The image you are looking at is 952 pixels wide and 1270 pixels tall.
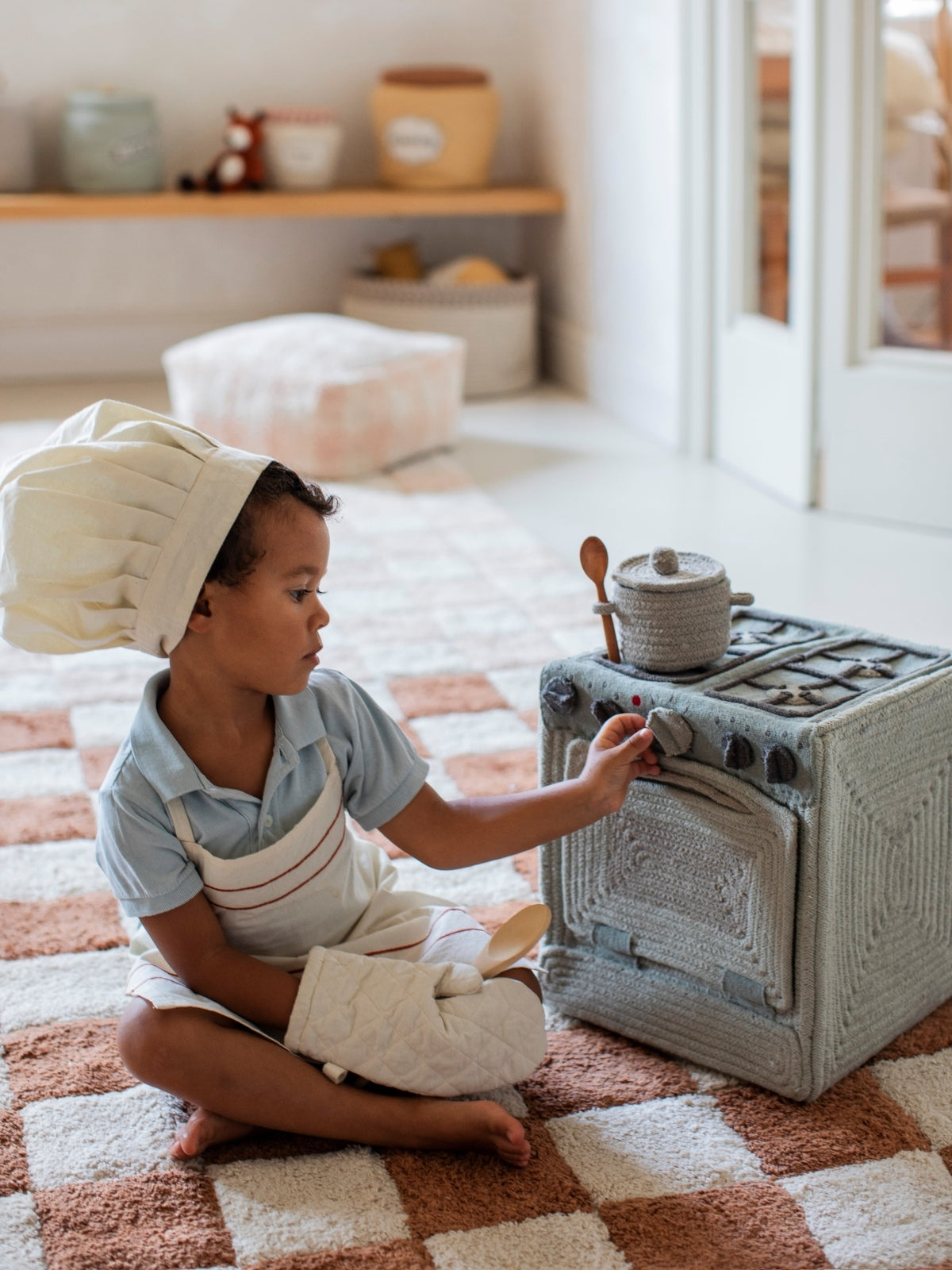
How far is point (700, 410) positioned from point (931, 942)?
2164mm

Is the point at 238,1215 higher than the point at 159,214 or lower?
lower

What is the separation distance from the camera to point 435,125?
3.90m

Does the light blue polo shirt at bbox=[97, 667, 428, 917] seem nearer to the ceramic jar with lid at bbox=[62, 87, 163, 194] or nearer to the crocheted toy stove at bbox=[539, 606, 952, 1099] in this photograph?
the crocheted toy stove at bbox=[539, 606, 952, 1099]

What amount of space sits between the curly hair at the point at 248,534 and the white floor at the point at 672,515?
1.26m

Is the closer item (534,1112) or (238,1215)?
(238,1215)

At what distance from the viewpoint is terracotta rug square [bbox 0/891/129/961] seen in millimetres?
1378

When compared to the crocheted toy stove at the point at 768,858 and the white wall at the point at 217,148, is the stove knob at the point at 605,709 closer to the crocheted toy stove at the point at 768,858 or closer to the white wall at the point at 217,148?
the crocheted toy stove at the point at 768,858

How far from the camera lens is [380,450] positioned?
3154 millimetres

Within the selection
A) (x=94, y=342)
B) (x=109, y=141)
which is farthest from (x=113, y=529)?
(x=94, y=342)

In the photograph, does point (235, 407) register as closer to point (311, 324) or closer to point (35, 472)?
point (311, 324)

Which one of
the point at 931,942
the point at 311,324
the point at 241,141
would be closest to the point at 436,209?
the point at 241,141

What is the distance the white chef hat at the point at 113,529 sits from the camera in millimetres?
1005

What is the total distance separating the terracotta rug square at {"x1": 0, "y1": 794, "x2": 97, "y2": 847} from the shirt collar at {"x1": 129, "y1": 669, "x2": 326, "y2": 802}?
1.79ft

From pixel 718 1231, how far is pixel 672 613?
1.43 ft
